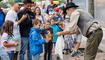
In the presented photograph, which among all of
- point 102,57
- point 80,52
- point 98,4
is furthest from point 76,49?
point 98,4

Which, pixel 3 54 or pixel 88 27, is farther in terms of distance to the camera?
pixel 3 54

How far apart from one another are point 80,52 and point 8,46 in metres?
3.41

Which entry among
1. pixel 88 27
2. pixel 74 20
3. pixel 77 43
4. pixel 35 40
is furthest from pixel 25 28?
pixel 77 43

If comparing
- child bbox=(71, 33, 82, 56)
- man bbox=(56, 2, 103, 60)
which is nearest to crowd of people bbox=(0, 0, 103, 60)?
man bbox=(56, 2, 103, 60)

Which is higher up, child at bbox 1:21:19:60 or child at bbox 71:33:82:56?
child at bbox 1:21:19:60

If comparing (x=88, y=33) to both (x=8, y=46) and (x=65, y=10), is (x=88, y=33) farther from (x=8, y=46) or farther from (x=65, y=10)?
(x=8, y=46)

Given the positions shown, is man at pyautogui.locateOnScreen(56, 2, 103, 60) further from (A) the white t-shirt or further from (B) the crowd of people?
(A) the white t-shirt

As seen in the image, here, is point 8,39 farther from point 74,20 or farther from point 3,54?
point 74,20

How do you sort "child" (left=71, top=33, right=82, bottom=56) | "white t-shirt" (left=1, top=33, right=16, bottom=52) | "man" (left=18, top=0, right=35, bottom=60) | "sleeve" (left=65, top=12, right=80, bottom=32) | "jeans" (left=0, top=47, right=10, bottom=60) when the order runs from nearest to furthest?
"sleeve" (left=65, top=12, right=80, bottom=32), "white t-shirt" (left=1, top=33, right=16, bottom=52), "jeans" (left=0, top=47, right=10, bottom=60), "man" (left=18, top=0, right=35, bottom=60), "child" (left=71, top=33, right=82, bottom=56)

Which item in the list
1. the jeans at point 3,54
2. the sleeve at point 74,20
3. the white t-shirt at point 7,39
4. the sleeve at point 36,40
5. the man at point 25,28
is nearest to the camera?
the sleeve at point 74,20

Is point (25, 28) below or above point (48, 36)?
above

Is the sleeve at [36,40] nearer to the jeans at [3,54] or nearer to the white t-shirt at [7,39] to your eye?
the white t-shirt at [7,39]

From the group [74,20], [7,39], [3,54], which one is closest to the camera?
[74,20]

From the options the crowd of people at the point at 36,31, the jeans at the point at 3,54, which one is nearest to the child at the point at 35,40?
the crowd of people at the point at 36,31
